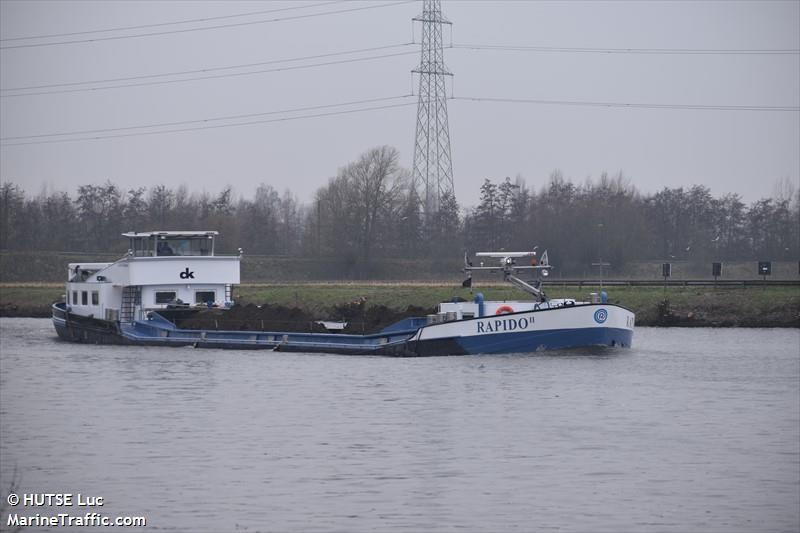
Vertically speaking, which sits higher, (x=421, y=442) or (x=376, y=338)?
(x=376, y=338)

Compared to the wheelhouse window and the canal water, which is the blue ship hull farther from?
the wheelhouse window

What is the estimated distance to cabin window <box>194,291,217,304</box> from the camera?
50188mm

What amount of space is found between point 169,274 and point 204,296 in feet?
6.23

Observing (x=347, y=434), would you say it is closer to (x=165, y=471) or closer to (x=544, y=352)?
(x=165, y=471)

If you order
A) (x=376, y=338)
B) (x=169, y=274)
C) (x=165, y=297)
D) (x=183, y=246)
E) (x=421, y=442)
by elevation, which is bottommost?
(x=421, y=442)

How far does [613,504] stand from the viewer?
19.4 metres

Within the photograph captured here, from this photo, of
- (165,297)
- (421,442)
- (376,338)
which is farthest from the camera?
(165,297)

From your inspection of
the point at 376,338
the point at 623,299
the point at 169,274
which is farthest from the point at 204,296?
the point at 623,299

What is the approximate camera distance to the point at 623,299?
6109 centimetres

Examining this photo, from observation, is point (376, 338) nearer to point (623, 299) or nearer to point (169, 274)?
point (169, 274)

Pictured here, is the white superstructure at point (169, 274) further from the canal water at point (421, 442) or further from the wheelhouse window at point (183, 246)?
the canal water at point (421, 442)

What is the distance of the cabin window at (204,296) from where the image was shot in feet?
165

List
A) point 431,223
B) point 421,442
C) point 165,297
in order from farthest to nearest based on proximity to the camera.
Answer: point 431,223 < point 165,297 < point 421,442

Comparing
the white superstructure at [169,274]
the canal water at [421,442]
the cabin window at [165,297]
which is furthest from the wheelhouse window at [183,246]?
the canal water at [421,442]
